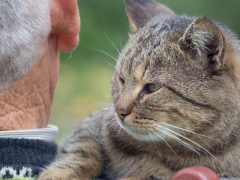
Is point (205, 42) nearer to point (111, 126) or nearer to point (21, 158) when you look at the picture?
point (111, 126)

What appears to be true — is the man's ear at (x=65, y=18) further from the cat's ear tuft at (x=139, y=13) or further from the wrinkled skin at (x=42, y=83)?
the cat's ear tuft at (x=139, y=13)

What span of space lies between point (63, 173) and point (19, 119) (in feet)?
0.98

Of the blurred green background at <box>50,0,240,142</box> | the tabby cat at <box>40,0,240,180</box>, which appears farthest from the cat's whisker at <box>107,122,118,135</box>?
the blurred green background at <box>50,0,240,142</box>

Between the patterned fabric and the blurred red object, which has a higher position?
the blurred red object

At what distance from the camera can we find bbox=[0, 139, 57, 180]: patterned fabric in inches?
57.6

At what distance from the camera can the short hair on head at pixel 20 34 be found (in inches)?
57.5

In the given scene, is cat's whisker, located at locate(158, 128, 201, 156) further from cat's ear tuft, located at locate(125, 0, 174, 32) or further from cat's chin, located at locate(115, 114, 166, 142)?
cat's ear tuft, located at locate(125, 0, 174, 32)

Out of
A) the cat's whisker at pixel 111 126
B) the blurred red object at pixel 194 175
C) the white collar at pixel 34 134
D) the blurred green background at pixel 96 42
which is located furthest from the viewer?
the blurred green background at pixel 96 42

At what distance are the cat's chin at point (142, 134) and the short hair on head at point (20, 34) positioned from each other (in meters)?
0.48

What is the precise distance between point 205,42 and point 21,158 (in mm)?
900

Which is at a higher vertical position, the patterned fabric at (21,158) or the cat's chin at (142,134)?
the cat's chin at (142,134)

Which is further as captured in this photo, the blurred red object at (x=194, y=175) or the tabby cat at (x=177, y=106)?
the tabby cat at (x=177, y=106)

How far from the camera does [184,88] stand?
5.39 feet

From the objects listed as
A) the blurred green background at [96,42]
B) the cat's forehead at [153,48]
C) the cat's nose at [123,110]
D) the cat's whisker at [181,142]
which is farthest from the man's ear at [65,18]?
the blurred green background at [96,42]
